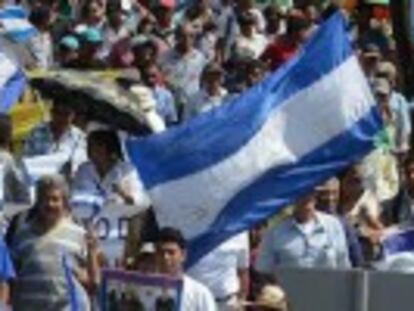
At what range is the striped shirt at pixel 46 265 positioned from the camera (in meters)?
15.0

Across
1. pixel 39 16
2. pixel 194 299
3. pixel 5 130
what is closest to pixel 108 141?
pixel 5 130

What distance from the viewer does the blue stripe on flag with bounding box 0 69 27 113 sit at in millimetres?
19125

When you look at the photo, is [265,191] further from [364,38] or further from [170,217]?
[364,38]

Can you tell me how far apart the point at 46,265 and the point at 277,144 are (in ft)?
5.25

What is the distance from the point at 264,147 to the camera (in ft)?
50.4

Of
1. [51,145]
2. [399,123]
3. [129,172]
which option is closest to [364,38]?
[399,123]

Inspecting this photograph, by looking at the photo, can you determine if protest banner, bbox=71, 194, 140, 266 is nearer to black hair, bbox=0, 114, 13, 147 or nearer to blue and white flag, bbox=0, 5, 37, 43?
black hair, bbox=0, 114, 13, 147

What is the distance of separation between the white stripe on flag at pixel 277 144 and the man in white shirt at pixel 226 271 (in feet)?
2.19

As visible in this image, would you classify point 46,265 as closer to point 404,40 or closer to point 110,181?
point 110,181

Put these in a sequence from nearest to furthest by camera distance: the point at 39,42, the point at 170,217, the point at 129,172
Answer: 1. the point at 170,217
2. the point at 129,172
3. the point at 39,42

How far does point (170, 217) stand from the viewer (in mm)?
14883

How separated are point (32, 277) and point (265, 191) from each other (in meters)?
1.48

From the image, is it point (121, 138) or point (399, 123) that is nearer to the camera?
point (121, 138)

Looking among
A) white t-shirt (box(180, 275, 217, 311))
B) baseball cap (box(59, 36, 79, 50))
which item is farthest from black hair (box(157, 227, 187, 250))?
baseball cap (box(59, 36, 79, 50))
